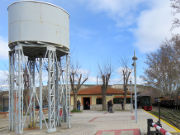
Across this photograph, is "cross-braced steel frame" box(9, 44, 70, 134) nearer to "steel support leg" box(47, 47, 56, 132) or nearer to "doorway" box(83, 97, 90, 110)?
"steel support leg" box(47, 47, 56, 132)

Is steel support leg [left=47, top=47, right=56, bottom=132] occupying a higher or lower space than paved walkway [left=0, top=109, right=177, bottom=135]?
higher

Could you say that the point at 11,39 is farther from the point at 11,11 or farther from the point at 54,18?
the point at 54,18

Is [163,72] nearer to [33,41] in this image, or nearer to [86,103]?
[86,103]

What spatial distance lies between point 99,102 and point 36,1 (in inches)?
1101

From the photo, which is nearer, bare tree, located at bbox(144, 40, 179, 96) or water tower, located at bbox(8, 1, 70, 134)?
water tower, located at bbox(8, 1, 70, 134)

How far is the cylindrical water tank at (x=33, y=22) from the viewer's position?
1237 cm

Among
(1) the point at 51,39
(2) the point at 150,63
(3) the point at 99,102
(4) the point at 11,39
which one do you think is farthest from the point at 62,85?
(2) the point at 150,63

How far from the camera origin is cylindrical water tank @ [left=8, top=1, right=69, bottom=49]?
12.4m

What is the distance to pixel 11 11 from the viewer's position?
12.9 meters

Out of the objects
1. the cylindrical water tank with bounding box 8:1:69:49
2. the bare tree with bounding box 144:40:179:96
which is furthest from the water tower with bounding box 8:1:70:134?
the bare tree with bounding box 144:40:179:96

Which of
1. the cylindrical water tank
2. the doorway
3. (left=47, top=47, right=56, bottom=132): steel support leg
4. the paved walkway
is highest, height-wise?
the cylindrical water tank

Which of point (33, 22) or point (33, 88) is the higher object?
point (33, 22)

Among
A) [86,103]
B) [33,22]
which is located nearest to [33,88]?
[33,22]

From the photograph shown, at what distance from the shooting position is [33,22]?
40.9 feet
